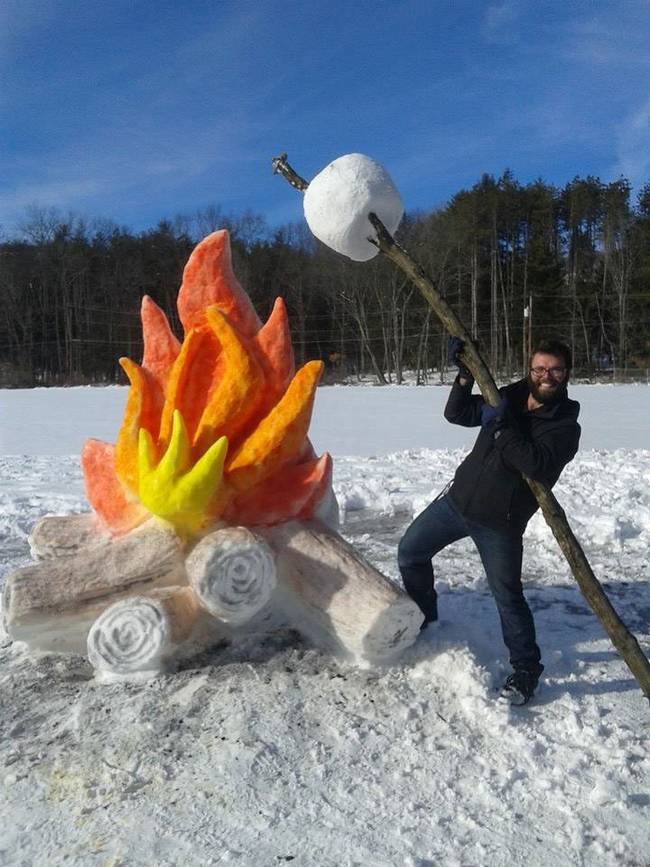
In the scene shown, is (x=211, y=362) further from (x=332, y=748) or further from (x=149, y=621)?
(x=332, y=748)

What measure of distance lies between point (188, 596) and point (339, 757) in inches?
40.0

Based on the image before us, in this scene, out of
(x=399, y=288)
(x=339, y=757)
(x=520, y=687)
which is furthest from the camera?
(x=399, y=288)

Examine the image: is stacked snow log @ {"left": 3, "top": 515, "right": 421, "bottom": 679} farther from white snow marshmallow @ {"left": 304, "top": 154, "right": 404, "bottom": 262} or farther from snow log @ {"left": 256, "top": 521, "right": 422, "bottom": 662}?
white snow marshmallow @ {"left": 304, "top": 154, "right": 404, "bottom": 262}

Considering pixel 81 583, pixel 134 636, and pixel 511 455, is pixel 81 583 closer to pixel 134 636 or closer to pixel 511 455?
pixel 134 636

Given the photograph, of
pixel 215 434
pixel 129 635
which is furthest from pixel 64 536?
pixel 215 434

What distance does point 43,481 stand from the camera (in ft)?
27.7

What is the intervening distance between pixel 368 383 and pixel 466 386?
28201 millimetres

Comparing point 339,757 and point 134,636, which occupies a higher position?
point 134,636

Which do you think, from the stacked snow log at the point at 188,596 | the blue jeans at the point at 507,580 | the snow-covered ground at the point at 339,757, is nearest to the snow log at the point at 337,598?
the stacked snow log at the point at 188,596

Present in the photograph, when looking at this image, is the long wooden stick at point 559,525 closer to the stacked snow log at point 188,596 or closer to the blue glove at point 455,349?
the blue glove at point 455,349

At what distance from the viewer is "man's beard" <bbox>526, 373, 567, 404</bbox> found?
9.91 ft

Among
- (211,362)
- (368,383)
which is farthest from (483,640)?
(368,383)

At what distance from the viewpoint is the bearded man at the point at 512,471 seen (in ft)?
9.52

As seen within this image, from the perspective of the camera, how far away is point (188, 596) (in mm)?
3309
